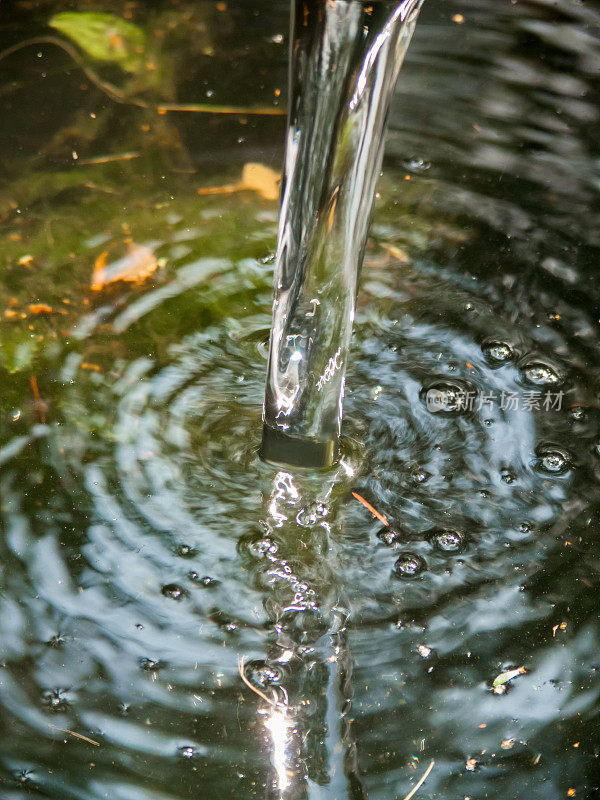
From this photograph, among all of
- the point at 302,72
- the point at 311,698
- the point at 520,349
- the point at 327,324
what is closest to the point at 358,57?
the point at 302,72

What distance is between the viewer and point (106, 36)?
1.74 meters

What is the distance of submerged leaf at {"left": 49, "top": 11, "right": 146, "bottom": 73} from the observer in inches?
67.4

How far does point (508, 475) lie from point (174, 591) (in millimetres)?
397

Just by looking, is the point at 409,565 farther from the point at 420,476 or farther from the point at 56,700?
the point at 56,700

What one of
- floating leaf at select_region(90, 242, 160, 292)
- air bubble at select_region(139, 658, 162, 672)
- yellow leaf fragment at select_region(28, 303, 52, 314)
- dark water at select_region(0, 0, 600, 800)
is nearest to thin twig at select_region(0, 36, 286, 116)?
dark water at select_region(0, 0, 600, 800)

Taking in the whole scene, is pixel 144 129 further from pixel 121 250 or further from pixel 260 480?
pixel 260 480

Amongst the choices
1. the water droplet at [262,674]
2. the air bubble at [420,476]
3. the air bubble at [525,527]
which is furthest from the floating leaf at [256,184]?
the water droplet at [262,674]

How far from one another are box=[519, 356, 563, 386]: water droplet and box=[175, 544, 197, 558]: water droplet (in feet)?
1.54

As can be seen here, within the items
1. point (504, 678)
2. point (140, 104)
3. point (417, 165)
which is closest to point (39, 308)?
point (140, 104)

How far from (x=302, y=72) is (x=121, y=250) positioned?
1.61ft

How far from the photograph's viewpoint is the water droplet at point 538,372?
46.9 inches

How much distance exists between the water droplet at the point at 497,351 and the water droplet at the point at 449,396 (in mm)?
63

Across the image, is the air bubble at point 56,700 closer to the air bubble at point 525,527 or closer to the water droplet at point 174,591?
the water droplet at point 174,591

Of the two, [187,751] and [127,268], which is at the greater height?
[127,268]
